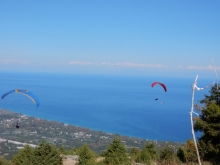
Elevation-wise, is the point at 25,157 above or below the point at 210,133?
below

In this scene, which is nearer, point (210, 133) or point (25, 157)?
point (25, 157)

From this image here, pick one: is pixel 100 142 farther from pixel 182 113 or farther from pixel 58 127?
pixel 182 113

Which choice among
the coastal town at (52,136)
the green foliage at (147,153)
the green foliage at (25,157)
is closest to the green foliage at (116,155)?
the green foliage at (147,153)

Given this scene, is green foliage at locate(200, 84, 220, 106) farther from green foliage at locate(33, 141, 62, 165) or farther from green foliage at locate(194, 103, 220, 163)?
green foliage at locate(33, 141, 62, 165)

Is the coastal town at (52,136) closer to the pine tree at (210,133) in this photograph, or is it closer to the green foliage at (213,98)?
the green foliage at (213,98)

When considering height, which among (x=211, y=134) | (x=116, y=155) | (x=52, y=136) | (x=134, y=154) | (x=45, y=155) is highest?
(x=52, y=136)

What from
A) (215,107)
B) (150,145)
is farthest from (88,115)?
(215,107)

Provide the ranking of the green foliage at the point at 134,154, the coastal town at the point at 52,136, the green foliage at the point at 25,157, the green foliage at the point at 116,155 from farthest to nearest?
the coastal town at the point at 52,136 → the green foliage at the point at 134,154 → the green foliage at the point at 25,157 → the green foliage at the point at 116,155

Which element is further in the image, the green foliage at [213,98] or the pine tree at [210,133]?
the green foliage at [213,98]

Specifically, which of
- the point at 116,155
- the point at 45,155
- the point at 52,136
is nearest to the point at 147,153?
the point at 116,155

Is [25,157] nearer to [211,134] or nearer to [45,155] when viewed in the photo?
[45,155]
